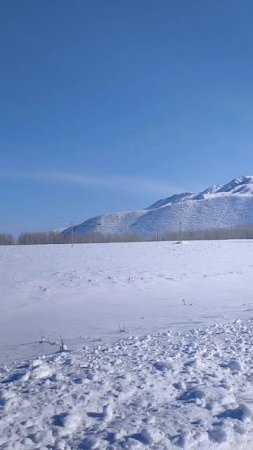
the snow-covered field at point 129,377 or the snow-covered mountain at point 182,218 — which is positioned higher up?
the snow-covered mountain at point 182,218

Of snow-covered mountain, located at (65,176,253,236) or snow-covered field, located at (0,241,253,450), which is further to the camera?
snow-covered mountain, located at (65,176,253,236)

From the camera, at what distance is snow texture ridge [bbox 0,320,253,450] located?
4145 millimetres

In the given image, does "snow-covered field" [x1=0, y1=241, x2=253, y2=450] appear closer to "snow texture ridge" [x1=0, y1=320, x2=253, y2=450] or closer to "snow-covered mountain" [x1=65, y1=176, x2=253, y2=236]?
"snow texture ridge" [x1=0, y1=320, x2=253, y2=450]

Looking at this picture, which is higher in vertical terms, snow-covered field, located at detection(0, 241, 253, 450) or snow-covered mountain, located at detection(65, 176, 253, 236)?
snow-covered mountain, located at detection(65, 176, 253, 236)

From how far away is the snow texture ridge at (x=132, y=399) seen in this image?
4.14 metres

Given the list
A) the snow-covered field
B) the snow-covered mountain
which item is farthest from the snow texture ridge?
the snow-covered mountain

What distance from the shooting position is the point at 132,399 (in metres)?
4.96

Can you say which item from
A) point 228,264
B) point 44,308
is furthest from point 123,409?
point 228,264

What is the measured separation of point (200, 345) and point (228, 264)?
64.5ft

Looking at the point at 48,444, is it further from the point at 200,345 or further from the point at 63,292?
the point at 63,292

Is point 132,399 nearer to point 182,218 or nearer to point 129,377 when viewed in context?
point 129,377

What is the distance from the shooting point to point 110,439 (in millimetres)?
4129

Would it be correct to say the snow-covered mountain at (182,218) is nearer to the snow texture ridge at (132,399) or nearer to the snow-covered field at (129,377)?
the snow-covered field at (129,377)

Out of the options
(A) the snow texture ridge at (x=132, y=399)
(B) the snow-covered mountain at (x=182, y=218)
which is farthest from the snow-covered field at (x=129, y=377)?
(B) the snow-covered mountain at (x=182, y=218)
